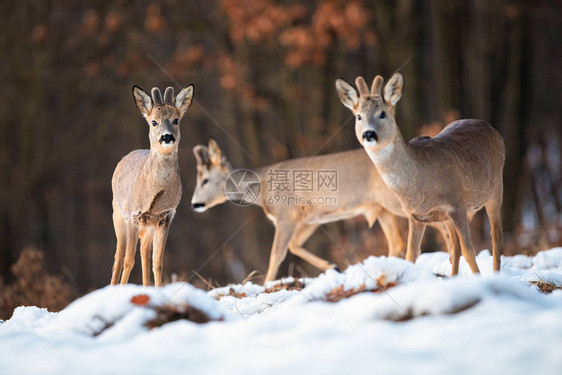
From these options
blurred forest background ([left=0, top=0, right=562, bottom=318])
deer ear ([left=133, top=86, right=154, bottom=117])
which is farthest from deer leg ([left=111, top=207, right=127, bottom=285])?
blurred forest background ([left=0, top=0, right=562, bottom=318])

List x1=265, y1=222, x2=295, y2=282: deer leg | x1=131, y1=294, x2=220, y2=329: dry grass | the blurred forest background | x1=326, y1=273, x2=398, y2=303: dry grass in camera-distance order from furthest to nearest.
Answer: the blurred forest background < x1=265, y1=222, x2=295, y2=282: deer leg < x1=326, y1=273, x2=398, y2=303: dry grass < x1=131, y1=294, x2=220, y2=329: dry grass

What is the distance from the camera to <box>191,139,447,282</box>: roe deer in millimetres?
10312

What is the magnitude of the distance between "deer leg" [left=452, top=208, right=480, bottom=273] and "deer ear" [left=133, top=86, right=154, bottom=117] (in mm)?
2631

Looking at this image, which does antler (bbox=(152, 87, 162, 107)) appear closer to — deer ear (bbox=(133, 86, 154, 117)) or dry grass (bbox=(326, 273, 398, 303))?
deer ear (bbox=(133, 86, 154, 117))

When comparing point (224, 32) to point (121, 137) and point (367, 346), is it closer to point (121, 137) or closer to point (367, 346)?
point (121, 137)

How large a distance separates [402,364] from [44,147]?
1625cm

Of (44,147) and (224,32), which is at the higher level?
(224,32)

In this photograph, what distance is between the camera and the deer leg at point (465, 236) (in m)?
6.29

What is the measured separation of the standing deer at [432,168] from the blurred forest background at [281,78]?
367 centimetres

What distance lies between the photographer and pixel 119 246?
651 cm

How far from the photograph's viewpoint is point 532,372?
310 centimetres

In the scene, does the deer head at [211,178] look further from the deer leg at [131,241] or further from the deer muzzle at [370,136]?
the deer muzzle at [370,136]

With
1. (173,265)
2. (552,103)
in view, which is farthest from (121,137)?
(552,103)

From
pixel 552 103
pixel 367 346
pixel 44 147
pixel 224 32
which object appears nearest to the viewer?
pixel 367 346
